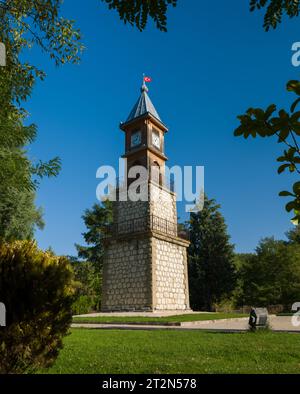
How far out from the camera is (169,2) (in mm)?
2389

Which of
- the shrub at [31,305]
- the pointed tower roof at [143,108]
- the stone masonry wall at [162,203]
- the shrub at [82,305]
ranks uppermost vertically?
the pointed tower roof at [143,108]

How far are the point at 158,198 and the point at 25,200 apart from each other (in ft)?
27.2

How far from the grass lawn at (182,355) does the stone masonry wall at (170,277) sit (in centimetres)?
1118

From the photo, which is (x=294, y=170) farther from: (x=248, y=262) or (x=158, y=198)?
(x=248, y=262)

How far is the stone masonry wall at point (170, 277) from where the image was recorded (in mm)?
19094

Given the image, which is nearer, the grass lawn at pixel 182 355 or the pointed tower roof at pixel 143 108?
the grass lawn at pixel 182 355

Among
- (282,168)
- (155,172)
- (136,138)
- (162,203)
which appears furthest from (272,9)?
(136,138)

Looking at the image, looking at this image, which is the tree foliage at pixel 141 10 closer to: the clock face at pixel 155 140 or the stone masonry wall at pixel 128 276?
the stone masonry wall at pixel 128 276

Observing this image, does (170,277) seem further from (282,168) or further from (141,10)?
(282,168)

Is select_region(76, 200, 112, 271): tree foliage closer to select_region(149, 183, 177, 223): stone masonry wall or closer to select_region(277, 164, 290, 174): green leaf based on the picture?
select_region(149, 183, 177, 223): stone masonry wall

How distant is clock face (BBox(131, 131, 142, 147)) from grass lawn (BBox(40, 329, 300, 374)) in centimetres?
1703

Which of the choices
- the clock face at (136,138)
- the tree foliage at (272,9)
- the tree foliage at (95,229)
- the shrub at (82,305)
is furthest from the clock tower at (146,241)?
the tree foliage at (272,9)

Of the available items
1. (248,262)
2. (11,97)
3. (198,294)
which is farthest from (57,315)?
(248,262)
